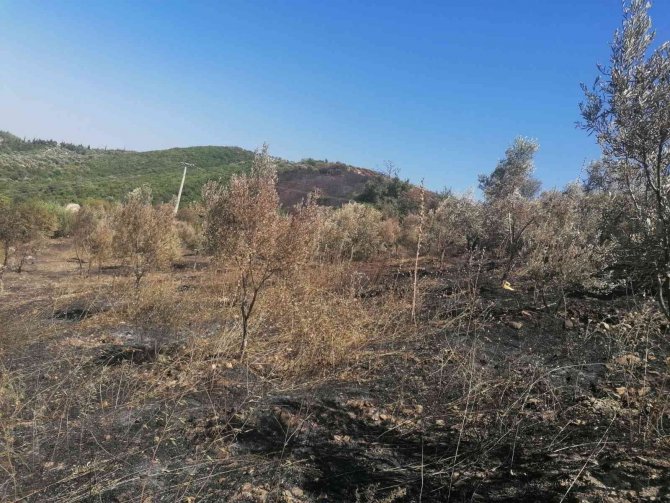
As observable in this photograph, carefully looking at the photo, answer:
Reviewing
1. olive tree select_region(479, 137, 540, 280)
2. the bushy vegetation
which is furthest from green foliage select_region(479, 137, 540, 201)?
the bushy vegetation

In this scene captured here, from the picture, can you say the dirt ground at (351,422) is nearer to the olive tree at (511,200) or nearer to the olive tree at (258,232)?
the olive tree at (258,232)

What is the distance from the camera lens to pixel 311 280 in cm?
966

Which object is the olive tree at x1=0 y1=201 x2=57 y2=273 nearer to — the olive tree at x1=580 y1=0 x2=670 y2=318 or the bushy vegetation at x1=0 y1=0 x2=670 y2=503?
the bushy vegetation at x1=0 y1=0 x2=670 y2=503

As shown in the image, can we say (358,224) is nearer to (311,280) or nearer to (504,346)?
(311,280)

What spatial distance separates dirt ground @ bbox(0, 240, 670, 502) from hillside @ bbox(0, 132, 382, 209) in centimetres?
2522

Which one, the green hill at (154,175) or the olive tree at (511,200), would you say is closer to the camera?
the olive tree at (511,200)

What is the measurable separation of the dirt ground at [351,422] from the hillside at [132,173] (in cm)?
2522

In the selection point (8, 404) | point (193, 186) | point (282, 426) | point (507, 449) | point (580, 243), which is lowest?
point (8, 404)

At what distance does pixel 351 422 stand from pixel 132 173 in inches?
2243

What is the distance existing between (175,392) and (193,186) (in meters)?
42.3

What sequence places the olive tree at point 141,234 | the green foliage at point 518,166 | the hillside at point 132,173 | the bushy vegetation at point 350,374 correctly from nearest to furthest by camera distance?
the bushy vegetation at point 350,374 → the olive tree at point 141,234 → the green foliage at point 518,166 → the hillside at point 132,173

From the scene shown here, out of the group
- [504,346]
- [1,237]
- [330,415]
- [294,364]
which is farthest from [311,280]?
[1,237]

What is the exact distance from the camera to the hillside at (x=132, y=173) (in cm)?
Answer: 3828

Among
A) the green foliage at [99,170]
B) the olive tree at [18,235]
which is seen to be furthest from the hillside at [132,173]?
the olive tree at [18,235]
